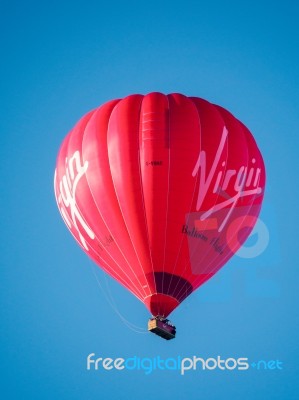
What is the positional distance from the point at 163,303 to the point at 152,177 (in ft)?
8.88

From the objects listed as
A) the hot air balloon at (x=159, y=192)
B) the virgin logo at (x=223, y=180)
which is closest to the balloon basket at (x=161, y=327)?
the hot air balloon at (x=159, y=192)

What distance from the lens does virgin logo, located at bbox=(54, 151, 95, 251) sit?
19406mm

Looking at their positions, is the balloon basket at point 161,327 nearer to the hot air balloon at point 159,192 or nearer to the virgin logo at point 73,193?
the hot air balloon at point 159,192

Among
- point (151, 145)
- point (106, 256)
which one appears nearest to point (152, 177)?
point (151, 145)

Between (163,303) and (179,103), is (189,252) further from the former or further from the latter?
(179,103)

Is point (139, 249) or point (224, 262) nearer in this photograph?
point (139, 249)

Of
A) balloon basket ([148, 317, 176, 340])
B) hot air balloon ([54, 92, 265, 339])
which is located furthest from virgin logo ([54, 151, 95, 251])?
balloon basket ([148, 317, 176, 340])

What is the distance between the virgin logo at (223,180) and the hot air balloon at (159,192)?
22 millimetres

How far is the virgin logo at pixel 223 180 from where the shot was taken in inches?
739

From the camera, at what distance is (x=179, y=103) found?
64.7 ft

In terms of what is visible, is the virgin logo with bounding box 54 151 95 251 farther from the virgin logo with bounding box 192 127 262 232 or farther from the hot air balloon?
the virgin logo with bounding box 192 127 262 232

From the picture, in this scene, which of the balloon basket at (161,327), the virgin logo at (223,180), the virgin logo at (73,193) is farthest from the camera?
the virgin logo at (73,193)

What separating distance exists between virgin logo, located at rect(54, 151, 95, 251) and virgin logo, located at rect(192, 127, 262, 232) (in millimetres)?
2573

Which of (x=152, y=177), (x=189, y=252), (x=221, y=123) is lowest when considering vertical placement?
(x=189, y=252)
